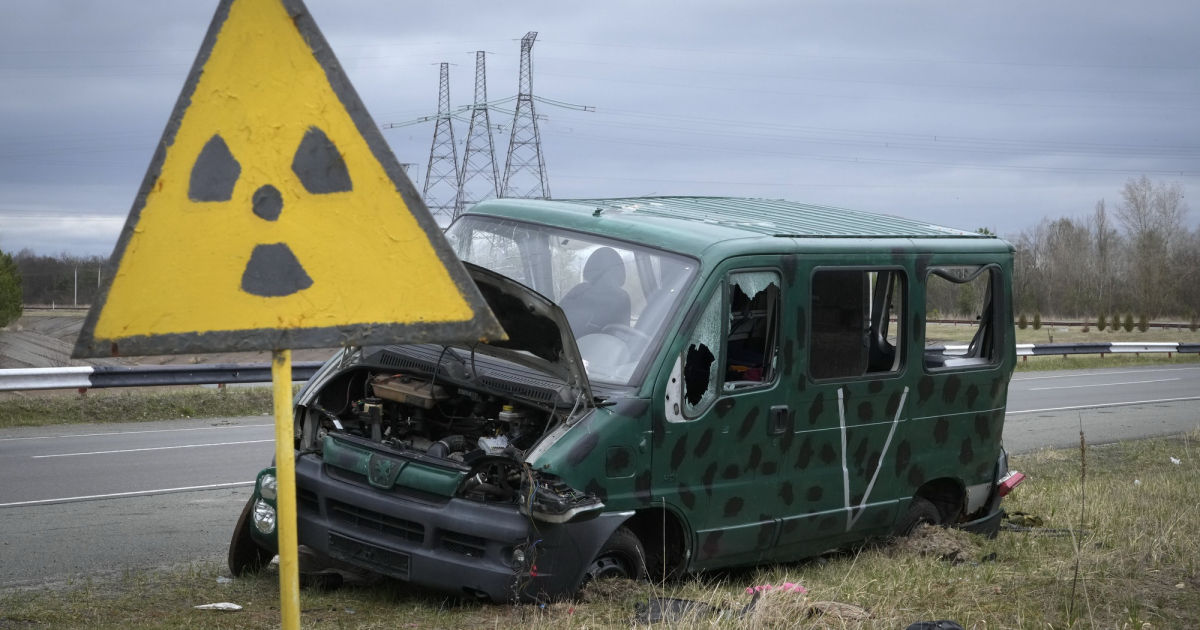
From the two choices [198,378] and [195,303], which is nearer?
[195,303]

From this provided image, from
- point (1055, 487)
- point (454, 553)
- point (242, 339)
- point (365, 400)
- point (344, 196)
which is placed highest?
point (344, 196)

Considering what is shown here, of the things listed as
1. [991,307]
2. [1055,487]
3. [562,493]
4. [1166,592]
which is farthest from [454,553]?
[1055,487]

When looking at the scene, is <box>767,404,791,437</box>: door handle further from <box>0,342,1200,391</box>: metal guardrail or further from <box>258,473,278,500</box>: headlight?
<box>0,342,1200,391</box>: metal guardrail

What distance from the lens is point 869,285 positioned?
695 cm

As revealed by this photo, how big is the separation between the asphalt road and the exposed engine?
5.02 ft

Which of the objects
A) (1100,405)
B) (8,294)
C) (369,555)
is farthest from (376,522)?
(8,294)

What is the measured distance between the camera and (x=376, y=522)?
5461 millimetres

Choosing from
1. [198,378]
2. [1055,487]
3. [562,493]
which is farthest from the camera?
[198,378]

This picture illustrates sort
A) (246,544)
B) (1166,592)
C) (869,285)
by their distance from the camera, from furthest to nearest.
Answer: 1. (869,285)
2. (246,544)
3. (1166,592)

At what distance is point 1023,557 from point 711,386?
2522 millimetres

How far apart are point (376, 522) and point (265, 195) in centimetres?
286

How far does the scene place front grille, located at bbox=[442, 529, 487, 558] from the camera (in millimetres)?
5211

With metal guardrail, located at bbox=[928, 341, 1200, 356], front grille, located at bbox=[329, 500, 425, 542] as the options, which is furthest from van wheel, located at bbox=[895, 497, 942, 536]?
metal guardrail, located at bbox=[928, 341, 1200, 356]

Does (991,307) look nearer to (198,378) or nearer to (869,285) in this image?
(869,285)
